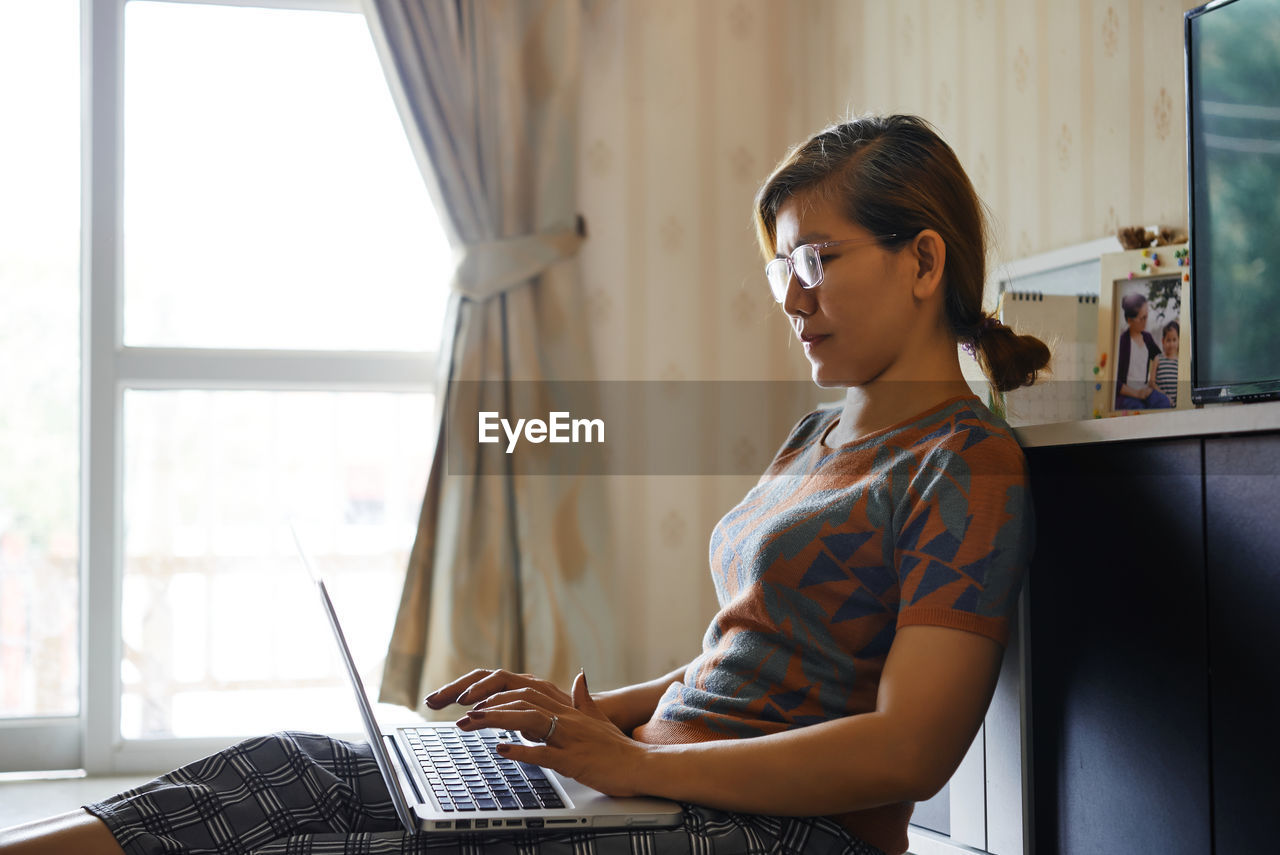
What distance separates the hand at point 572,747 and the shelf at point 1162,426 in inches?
20.7

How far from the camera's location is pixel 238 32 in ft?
9.20

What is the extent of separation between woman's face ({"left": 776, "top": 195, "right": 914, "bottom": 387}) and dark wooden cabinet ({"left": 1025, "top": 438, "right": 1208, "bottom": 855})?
20cm

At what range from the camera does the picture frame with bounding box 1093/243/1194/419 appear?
1.39 meters

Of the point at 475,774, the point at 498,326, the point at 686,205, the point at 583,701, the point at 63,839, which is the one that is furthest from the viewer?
the point at 686,205

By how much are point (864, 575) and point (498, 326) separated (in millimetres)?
1767

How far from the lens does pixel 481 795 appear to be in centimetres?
95

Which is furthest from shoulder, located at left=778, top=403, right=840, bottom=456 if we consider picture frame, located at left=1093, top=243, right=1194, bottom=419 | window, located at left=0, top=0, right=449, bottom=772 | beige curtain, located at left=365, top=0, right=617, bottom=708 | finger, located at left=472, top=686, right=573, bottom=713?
window, located at left=0, top=0, right=449, bottom=772

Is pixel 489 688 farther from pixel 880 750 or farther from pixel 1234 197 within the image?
pixel 1234 197

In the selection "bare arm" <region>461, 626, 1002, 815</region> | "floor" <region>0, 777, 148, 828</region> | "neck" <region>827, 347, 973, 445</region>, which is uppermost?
"neck" <region>827, 347, 973, 445</region>

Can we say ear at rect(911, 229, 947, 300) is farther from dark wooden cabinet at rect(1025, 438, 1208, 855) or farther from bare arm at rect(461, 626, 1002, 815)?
bare arm at rect(461, 626, 1002, 815)

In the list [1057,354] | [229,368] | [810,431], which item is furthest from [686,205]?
[810,431]

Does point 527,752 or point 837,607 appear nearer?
point 527,752

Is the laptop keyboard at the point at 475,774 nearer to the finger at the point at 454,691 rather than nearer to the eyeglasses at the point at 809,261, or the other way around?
the finger at the point at 454,691

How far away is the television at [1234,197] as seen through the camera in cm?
102
